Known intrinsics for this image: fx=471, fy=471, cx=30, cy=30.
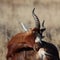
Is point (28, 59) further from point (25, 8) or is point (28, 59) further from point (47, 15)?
point (25, 8)

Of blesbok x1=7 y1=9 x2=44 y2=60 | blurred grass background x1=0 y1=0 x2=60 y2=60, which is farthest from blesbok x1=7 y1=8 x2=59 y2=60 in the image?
blurred grass background x1=0 y1=0 x2=60 y2=60

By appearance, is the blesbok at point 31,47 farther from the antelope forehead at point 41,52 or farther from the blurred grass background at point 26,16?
the blurred grass background at point 26,16

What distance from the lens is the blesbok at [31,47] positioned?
28.1ft

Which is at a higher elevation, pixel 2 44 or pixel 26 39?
pixel 26 39

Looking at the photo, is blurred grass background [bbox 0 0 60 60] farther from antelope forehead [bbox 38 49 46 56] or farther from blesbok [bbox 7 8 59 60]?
A: antelope forehead [bbox 38 49 46 56]

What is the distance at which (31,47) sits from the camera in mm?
8695

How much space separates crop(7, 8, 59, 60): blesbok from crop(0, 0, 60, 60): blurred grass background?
4092 mm

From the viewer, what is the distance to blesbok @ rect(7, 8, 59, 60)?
857cm

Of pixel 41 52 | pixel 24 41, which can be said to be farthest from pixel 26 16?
pixel 41 52

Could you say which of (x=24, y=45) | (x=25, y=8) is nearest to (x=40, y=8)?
(x=25, y=8)

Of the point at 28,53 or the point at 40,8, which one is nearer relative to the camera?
the point at 28,53

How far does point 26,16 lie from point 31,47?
10.2 m

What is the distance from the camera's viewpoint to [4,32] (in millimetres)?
15016

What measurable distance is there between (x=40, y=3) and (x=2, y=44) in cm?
739
